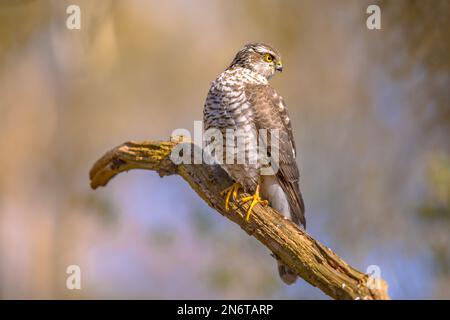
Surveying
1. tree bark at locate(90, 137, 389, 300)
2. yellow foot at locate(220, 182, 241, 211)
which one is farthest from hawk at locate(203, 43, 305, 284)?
tree bark at locate(90, 137, 389, 300)

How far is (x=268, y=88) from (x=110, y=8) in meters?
4.45

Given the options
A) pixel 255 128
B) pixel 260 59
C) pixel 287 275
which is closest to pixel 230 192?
pixel 255 128

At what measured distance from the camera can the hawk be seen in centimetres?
389

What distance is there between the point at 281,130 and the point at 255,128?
202 mm

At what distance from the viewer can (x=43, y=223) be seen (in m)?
8.17

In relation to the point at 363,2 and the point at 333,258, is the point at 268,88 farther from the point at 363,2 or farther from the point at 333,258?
the point at 363,2

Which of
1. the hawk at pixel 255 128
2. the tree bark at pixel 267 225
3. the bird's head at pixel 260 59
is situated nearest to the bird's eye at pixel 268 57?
the bird's head at pixel 260 59

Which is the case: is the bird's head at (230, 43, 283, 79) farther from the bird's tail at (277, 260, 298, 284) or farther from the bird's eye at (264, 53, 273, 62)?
the bird's tail at (277, 260, 298, 284)

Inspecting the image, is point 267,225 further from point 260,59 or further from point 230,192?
point 260,59

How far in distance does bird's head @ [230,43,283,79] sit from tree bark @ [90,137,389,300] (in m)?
0.74

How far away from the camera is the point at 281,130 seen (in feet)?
13.1

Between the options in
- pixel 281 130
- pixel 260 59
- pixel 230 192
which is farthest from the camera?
pixel 260 59
